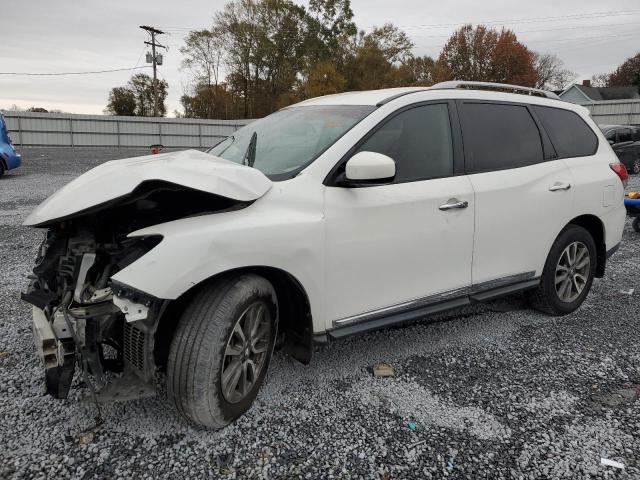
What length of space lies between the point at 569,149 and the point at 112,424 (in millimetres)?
3968

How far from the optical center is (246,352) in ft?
8.32

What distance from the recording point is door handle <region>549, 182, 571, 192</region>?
378cm

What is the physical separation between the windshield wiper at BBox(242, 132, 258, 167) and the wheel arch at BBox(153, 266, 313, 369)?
84cm

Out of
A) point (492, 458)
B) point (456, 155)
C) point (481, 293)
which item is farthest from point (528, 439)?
point (456, 155)

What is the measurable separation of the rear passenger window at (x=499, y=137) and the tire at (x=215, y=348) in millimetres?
1863

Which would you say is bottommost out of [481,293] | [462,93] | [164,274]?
[481,293]

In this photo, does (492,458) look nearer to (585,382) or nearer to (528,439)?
(528,439)

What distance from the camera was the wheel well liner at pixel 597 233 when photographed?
421cm

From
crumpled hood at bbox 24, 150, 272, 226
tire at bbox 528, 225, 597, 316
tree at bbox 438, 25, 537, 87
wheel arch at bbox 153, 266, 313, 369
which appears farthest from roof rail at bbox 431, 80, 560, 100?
Result: tree at bbox 438, 25, 537, 87

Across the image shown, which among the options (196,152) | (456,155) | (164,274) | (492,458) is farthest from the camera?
(456,155)

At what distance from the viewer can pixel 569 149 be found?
13.4ft

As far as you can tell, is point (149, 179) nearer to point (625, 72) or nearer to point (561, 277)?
point (561, 277)

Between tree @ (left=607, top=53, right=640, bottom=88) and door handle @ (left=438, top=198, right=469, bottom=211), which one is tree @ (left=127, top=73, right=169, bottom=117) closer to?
door handle @ (left=438, top=198, right=469, bottom=211)

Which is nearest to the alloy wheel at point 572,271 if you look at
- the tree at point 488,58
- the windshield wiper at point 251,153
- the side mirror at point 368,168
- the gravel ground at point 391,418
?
the gravel ground at point 391,418
